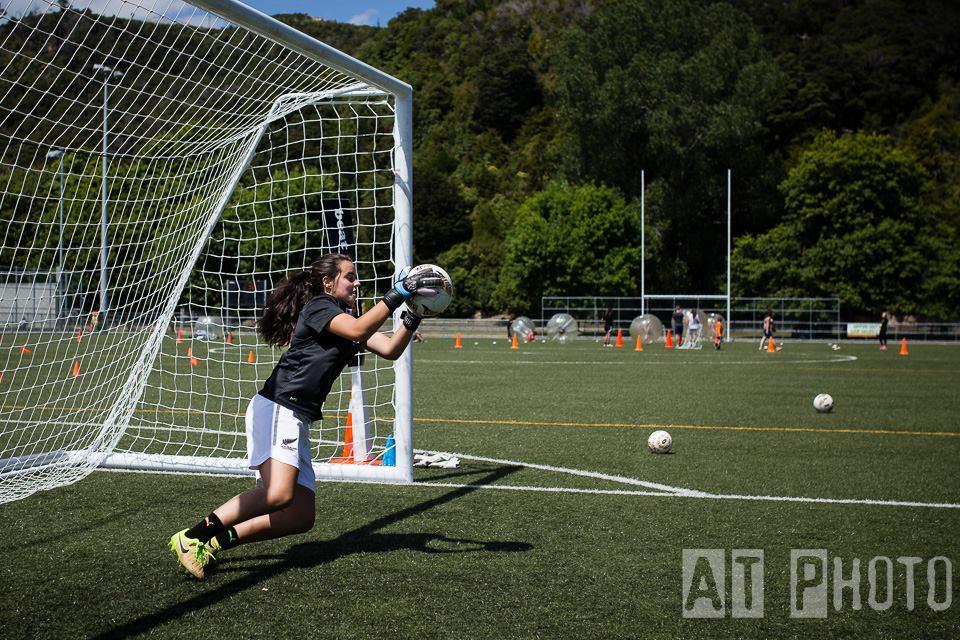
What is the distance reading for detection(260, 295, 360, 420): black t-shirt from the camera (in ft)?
17.4

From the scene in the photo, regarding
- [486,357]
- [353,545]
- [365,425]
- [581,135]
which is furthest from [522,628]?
[581,135]

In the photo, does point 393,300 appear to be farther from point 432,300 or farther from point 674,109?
point 674,109

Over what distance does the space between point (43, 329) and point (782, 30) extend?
96.3 m

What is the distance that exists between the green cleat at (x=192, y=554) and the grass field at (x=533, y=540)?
140 millimetres

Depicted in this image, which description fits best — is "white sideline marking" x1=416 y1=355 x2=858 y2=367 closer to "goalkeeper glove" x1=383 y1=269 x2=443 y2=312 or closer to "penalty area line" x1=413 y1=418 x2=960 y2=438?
"penalty area line" x1=413 y1=418 x2=960 y2=438

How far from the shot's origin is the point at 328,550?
231 inches

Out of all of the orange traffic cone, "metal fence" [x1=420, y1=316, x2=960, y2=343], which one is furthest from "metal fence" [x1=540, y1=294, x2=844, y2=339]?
the orange traffic cone

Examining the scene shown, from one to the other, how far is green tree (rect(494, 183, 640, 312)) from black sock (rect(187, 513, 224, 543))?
153ft

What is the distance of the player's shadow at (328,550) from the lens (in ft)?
15.6

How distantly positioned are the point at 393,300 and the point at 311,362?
69 cm

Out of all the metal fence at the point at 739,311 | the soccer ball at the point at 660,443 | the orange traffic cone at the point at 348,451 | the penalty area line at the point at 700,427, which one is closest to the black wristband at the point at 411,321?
the orange traffic cone at the point at 348,451

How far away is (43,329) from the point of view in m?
10.9

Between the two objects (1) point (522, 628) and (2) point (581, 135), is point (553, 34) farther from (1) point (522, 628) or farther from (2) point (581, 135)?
(1) point (522, 628)

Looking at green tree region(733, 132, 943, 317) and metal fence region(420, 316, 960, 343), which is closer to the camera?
metal fence region(420, 316, 960, 343)
